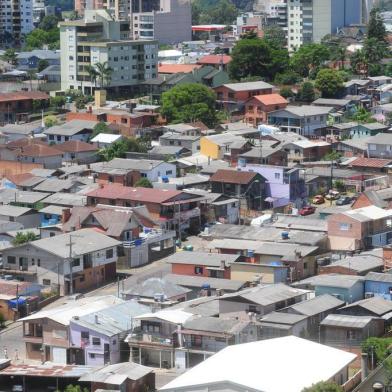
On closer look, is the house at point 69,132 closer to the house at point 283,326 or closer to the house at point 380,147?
the house at point 380,147

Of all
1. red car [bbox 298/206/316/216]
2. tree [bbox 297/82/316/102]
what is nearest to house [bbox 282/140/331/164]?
red car [bbox 298/206/316/216]

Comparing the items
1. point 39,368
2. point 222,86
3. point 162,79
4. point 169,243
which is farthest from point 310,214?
point 162,79

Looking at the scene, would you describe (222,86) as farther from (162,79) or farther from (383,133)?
(383,133)

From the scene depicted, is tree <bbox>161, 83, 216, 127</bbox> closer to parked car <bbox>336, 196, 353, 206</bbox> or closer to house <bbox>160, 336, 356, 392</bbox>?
parked car <bbox>336, 196, 353, 206</bbox>

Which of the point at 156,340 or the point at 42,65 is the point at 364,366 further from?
the point at 42,65

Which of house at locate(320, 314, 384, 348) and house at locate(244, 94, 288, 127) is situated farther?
house at locate(244, 94, 288, 127)

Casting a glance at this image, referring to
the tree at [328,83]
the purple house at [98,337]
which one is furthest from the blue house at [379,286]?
the tree at [328,83]
